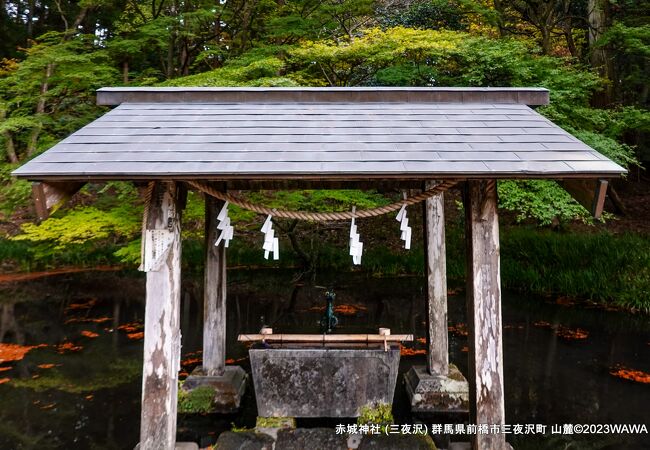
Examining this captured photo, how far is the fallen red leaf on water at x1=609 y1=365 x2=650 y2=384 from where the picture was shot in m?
6.23

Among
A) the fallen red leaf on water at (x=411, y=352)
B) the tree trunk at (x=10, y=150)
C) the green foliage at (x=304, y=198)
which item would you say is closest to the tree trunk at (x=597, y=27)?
the green foliage at (x=304, y=198)

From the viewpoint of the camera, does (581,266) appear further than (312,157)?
Yes

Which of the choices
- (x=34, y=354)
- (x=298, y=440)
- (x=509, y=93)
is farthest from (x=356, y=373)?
(x=34, y=354)

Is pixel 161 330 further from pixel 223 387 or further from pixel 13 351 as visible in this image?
pixel 13 351

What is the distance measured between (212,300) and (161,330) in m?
1.96

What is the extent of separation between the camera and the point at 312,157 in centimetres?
354

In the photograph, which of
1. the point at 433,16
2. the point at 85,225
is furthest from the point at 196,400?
the point at 433,16

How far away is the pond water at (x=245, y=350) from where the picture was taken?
16.7 ft

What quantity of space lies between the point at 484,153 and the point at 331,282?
29.9 ft

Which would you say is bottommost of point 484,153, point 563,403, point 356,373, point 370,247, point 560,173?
point 563,403

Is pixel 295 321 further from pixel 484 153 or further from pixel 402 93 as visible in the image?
pixel 484 153

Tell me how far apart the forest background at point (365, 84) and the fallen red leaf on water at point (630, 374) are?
274 centimetres

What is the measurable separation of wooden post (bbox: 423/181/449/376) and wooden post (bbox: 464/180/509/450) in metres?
1.69

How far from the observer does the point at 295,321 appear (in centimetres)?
936
